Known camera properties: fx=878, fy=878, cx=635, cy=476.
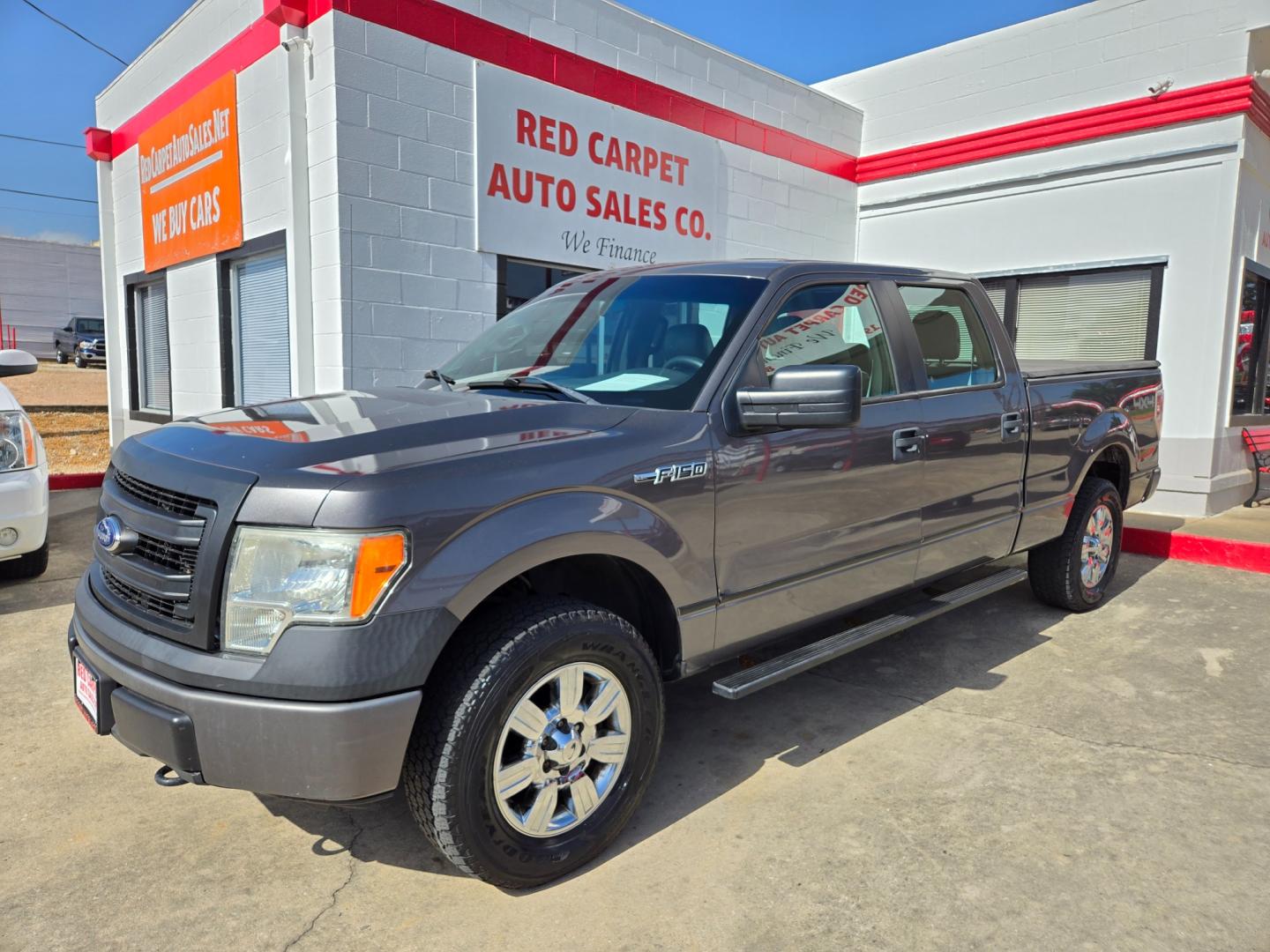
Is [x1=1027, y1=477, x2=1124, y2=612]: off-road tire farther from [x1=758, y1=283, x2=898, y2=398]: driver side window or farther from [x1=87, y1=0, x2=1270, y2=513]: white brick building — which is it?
[x1=87, y1=0, x2=1270, y2=513]: white brick building

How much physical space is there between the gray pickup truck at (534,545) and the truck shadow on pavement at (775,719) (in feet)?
1.35

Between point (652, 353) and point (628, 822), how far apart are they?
167cm

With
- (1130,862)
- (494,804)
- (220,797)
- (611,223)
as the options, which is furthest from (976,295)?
(611,223)

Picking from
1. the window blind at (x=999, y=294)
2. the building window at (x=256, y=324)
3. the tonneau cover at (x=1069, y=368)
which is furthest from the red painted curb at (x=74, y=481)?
the window blind at (x=999, y=294)

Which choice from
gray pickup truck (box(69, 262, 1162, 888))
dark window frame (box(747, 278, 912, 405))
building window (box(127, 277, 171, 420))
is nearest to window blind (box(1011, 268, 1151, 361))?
gray pickup truck (box(69, 262, 1162, 888))

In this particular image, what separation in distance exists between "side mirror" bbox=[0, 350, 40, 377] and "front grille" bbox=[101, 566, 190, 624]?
3.76 metres

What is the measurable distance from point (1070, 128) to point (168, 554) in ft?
31.9

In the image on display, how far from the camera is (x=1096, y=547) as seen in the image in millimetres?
5309

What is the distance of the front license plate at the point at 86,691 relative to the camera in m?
2.52

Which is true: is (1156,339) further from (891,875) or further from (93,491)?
(93,491)

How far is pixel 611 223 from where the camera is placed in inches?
334

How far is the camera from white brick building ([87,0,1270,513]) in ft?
22.4

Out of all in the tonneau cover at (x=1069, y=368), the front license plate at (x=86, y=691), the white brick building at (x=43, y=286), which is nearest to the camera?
the front license plate at (x=86, y=691)

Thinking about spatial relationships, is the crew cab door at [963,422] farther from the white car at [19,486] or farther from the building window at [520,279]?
the white car at [19,486]
